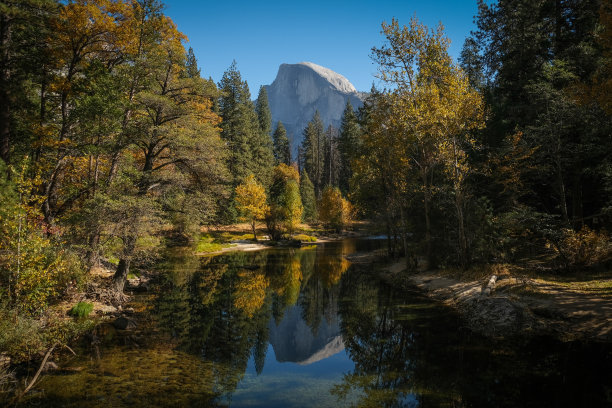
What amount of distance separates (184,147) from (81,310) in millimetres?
8238

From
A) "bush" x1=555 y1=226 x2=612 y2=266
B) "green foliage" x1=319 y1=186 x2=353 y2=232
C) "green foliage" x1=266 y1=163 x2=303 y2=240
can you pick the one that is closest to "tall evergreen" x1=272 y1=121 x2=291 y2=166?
"green foliage" x1=319 y1=186 x2=353 y2=232

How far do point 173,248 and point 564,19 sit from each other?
130ft

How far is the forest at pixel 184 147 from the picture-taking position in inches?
456

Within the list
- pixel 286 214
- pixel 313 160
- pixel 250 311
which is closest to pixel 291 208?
pixel 286 214

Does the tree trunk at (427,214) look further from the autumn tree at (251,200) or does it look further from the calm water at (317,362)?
the autumn tree at (251,200)

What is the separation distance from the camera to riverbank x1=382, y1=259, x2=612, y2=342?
10252 millimetres

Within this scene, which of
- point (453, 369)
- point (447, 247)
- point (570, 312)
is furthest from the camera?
point (447, 247)

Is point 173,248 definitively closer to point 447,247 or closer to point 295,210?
point 295,210

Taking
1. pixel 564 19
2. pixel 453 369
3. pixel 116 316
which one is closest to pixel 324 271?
pixel 116 316

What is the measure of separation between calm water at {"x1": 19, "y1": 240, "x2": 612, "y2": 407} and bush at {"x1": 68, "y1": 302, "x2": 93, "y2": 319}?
1.54 meters

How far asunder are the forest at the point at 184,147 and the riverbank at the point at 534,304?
198cm

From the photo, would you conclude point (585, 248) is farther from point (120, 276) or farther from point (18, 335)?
point (120, 276)

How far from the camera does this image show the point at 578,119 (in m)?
15.8

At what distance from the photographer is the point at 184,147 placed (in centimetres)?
1603
